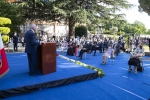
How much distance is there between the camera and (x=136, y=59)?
305 inches

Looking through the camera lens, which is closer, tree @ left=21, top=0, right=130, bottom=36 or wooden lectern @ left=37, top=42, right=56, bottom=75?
wooden lectern @ left=37, top=42, right=56, bottom=75

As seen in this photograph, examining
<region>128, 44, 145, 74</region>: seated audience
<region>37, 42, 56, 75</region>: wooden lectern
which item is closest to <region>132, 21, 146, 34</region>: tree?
<region>128, 44, 145, 74</region>: seated audience

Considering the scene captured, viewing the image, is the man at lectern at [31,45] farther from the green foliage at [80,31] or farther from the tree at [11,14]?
the green foliage at [80,31]

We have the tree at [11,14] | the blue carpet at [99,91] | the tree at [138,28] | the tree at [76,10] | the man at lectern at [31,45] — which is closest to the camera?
the blue carpet at [99,91]

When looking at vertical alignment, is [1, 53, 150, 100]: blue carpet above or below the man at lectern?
below

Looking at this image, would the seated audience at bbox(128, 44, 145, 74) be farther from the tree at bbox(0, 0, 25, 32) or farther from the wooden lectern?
the tree at bbox(0, 0, 25, 32)

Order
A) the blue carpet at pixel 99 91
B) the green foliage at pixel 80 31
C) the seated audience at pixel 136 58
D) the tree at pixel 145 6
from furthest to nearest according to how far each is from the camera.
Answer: the green foliage at pixel 80 31, the tree at pixel 145 6, the seated audience at pixel 136 58, the blue carpet at pixel 99 91

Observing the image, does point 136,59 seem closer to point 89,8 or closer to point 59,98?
point 59,98

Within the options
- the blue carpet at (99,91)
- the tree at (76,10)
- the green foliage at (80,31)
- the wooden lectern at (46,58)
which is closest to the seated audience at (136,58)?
the blue carpet at (99,91)

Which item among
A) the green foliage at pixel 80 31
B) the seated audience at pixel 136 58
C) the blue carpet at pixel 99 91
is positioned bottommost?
the blue carpet at pixel 99 91

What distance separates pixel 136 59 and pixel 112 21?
49.7 ft

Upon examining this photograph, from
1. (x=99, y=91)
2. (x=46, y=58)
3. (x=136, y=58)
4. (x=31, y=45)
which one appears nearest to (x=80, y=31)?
(x=136, y=58)

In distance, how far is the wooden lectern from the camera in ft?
19.0

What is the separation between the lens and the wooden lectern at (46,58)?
19.0 ft
